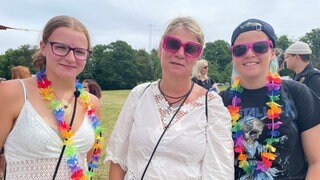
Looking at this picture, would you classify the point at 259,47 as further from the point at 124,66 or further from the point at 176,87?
the point at 124,66

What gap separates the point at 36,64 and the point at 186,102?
1.25 m

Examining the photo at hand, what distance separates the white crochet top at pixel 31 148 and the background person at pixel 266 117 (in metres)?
1.37

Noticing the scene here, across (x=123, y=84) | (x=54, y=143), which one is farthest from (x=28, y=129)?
(x=123, y=84)

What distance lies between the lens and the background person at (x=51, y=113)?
2398 mm

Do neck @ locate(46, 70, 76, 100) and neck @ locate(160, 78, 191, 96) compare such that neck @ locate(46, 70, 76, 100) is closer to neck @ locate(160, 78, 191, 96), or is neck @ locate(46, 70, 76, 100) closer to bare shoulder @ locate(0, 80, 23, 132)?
bare shoulder @ locate(0, 80, 23, 132)

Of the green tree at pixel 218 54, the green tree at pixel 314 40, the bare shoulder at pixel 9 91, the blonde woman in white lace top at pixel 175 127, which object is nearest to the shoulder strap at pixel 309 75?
the blonde woman in white lace top at pixel 175 127

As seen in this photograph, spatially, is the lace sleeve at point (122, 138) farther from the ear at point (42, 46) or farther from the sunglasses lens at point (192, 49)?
the ear at point (42, 46)

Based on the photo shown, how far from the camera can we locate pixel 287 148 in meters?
2.65

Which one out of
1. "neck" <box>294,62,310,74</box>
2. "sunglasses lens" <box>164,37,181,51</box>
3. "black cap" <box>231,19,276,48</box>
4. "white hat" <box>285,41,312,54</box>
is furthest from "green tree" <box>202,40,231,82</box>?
"sunglasses lens" <box>164,37,181,51</box>

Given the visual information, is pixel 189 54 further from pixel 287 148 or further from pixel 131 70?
pixel 131 70

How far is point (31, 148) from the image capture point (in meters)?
2.38

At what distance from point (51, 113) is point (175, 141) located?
3.03 ft

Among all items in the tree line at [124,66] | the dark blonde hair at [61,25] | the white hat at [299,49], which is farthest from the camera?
the tree line at [124,66]

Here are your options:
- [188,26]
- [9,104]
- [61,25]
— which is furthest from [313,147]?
[9,104]
